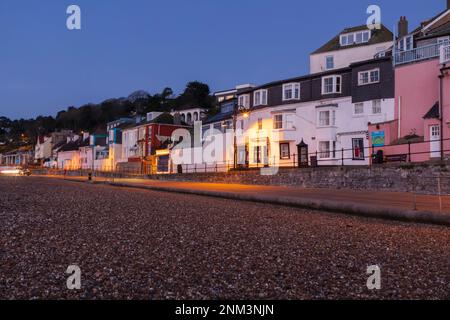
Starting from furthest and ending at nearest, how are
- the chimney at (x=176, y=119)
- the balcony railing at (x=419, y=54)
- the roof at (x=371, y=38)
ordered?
the chimney at (x=176, y=119) → the roof at (x=371, y=38) → the balcony railing at (x=419, y=54)

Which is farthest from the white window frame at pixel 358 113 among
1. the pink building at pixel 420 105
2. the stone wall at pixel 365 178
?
the stone wall at pixel 365 178

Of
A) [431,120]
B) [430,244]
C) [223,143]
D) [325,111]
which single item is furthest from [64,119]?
[430,244]

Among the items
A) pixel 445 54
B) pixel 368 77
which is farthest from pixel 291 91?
pixel 445 54

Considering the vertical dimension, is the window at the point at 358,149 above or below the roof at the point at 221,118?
below

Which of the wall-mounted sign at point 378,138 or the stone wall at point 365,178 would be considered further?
the wall-mounted sign at point 378,138

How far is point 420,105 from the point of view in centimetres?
2769

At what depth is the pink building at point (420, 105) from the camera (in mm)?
24389

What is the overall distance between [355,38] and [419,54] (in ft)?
65.7

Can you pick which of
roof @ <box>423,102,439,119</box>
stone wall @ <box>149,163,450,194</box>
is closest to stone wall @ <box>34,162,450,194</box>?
stone wall @ <box>149,163,450,194</box>

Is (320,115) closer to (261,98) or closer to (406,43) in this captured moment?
(261,98)

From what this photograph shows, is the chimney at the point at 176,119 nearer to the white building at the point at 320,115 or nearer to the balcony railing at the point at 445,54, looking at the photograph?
the white building at the point at 320,115

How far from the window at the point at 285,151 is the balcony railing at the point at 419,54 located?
42.3ft

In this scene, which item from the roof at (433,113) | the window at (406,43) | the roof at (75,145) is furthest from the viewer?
the roof at (75,145)
